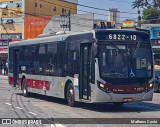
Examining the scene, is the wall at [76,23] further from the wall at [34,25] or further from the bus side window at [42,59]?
the bus side window at [42,59]

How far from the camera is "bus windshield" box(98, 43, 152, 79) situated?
1670 cm

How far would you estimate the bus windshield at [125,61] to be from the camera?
16.7 meters

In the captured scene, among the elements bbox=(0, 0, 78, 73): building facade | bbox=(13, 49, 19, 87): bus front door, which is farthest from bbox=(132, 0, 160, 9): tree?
bbox=(13, 49, 19, 87): bus front door

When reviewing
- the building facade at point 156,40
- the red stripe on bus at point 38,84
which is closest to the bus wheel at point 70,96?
the red stripe on bus at point 38,84

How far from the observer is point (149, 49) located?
688 inches

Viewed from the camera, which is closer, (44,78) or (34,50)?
(44,78)

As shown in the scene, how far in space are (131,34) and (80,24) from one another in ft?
205

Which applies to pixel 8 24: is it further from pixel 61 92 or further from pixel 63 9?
pixel 61 92

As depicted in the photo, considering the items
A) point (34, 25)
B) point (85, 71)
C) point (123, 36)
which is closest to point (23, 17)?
point (34, 25)

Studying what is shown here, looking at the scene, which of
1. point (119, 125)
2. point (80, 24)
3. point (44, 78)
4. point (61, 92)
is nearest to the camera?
point (119, 125)

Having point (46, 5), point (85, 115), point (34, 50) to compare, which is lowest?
point (85, 115)

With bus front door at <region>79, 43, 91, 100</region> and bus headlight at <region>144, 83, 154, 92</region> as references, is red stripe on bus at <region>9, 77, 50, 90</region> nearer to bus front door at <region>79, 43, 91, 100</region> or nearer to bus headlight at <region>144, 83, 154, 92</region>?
bus front door at <region>79, 43, 91, 100</region>

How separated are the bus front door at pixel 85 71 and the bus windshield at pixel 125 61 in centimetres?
78

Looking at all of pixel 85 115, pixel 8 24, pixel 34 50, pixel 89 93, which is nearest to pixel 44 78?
pixel 34 50
